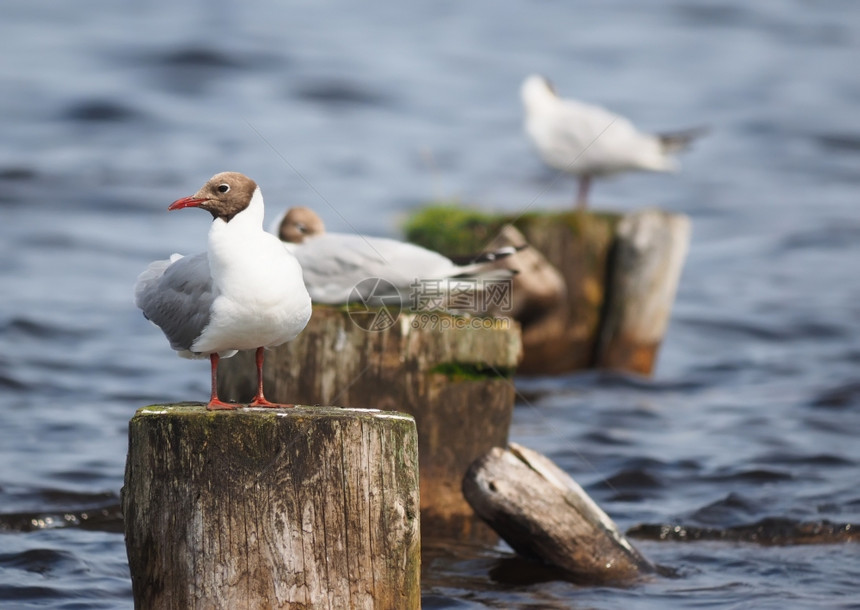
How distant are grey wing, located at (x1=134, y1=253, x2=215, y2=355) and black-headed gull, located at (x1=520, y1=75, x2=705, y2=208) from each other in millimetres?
6423

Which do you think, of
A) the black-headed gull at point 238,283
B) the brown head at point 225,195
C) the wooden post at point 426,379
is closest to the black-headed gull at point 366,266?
the wooden post at point 426,379

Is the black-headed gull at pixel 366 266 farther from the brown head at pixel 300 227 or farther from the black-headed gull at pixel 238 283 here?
the black-headed gull at pixel 238 283

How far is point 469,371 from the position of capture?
5637 millimetres

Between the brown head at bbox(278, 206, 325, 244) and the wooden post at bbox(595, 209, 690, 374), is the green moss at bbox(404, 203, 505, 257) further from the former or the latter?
the brown head at bbox(278, 206, 325, 244)

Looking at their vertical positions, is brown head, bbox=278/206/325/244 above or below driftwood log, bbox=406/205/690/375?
above

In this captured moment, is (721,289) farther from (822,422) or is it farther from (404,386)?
(404,386)

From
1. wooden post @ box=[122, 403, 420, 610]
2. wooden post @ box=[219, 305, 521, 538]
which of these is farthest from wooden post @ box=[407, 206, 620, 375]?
wooden post @ box=[122, 403, 420, 610]

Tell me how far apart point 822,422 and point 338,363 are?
15.8 ft

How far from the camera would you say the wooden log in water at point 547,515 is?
16.6ft

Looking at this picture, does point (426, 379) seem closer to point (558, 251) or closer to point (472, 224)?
point (472, 224)

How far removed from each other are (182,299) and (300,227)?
2.44 metres

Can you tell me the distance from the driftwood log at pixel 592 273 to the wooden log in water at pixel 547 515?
4342mm

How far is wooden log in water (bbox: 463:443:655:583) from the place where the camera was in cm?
505

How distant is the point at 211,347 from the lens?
3.85 metres
